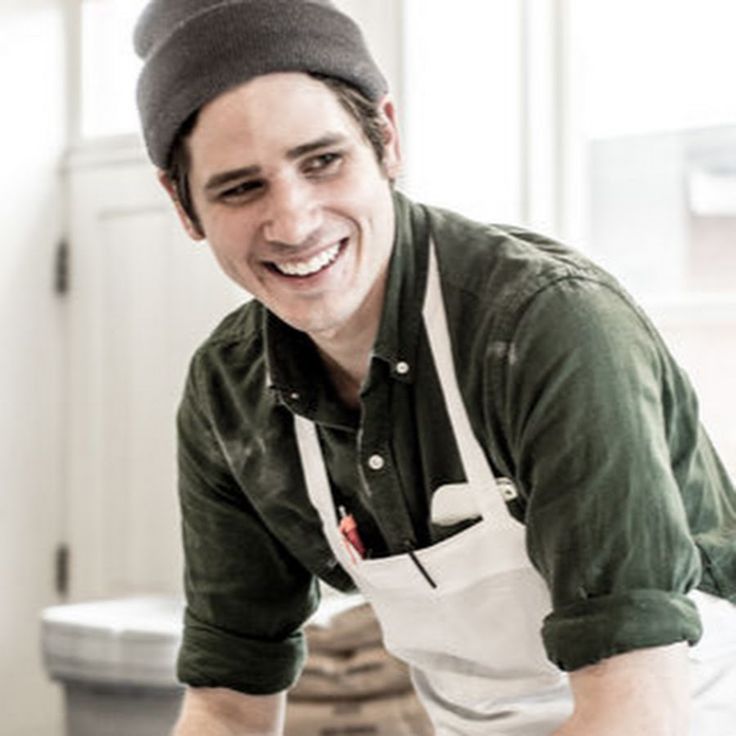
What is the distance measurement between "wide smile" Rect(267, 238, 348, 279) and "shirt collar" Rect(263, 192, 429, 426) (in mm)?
76

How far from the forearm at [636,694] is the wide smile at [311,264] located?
397 mm

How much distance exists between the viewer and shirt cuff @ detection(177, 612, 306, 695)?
148 centimetres

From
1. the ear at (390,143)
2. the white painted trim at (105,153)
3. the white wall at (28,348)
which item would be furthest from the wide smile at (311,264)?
the white wall at (28,348)

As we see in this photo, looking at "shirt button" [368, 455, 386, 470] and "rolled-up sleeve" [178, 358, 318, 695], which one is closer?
"shirt button" [368, 455, 386, 470]

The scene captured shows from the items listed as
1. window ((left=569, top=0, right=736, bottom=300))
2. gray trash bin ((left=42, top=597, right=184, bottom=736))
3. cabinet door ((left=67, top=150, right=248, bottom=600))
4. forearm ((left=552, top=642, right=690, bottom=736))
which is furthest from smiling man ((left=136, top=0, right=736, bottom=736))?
cabinet door ((left=67, top=150, right=248, bottom=600))

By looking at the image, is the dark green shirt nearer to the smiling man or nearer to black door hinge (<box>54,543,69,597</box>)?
the smiling man

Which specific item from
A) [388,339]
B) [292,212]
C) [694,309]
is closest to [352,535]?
[388,339]

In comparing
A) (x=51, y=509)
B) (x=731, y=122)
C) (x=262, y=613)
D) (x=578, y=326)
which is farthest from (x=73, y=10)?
(x=578, y=326)

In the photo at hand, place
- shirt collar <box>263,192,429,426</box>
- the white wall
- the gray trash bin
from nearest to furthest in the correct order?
shirt collar <box>263,192,429,426</box>
the gray trash bin
the white wall

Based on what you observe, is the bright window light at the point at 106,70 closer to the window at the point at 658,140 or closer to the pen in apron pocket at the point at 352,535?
the window at the point at 658,140

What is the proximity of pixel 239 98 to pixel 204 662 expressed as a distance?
620 millimetres

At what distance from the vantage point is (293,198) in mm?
1166

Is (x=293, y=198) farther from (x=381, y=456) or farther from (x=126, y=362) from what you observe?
(x=126, y=362)

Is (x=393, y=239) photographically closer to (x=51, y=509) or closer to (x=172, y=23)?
(x=172, y=23)
